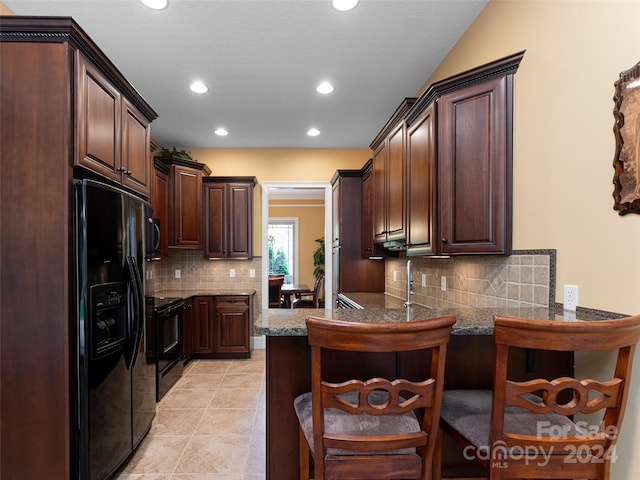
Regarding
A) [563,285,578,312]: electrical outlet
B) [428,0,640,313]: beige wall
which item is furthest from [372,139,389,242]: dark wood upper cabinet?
[563,285,578,312]: electrical outlet

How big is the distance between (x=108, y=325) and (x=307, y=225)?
7121mm

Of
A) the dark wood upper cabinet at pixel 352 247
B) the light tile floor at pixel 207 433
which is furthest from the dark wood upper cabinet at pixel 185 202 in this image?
the dark wood upper cabinet at pixel 352 247

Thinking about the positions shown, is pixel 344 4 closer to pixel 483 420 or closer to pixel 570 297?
pixel 570 297

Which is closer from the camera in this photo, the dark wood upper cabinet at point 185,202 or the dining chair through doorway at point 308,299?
the dark wood upper cabinet at point 185,202

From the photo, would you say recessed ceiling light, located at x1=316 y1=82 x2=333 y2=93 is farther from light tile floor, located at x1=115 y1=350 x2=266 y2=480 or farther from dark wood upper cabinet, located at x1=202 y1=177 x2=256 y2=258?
light tile floor, located at x1=115 y1=350 x2=266 y2=480

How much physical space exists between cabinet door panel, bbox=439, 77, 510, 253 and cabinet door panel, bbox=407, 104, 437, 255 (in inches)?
3.7

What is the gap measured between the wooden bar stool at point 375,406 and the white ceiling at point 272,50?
2.05 m

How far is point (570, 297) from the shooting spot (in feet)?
5.09

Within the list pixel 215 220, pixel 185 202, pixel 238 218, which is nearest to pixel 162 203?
pixel 185 202

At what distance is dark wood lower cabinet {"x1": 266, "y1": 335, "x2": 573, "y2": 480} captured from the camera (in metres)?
1.57

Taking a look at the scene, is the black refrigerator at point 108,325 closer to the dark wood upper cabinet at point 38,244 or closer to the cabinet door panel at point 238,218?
the dark wood upper cabinet at point 38,244

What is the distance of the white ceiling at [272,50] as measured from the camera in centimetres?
219

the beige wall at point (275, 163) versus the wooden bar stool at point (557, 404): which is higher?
the beige wall at point (275, 163)

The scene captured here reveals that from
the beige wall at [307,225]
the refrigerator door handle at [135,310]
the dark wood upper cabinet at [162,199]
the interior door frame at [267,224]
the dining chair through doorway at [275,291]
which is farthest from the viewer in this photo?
the beige wall at [307,225]
